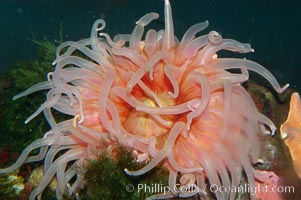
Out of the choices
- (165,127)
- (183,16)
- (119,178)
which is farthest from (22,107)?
(183,16)

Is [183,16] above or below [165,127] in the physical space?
above

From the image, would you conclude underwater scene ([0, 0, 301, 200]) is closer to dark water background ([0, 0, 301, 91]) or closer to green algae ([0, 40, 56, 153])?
green algae ([0, 40, 56, 153])

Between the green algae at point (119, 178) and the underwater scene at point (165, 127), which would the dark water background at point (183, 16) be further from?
the green algae at point (119, 178)

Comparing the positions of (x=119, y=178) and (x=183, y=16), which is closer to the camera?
(x=119, y=178)

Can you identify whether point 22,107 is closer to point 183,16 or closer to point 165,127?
point 165,127

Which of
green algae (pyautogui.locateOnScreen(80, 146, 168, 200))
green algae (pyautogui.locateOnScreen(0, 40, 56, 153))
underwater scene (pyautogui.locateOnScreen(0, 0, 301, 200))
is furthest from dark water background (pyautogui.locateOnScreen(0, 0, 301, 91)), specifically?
green algae (pyautogui.locateOnScreen(80, 146, 168, 200))

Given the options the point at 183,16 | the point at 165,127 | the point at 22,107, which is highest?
the point at 183,16

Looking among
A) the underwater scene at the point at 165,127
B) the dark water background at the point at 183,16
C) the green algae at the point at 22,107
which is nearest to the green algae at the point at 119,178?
the underwater scene at the point at 165,127

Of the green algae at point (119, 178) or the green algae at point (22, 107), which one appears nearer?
the green algae at point (119, 178)

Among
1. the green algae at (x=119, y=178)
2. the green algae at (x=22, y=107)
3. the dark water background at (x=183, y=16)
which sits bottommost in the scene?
the green algae at (x=119, y=178)

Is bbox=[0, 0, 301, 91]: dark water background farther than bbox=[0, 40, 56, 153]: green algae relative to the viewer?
Yes

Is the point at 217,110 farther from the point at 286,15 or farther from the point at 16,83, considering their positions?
the point at 286,15

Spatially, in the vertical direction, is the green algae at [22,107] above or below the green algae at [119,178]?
above

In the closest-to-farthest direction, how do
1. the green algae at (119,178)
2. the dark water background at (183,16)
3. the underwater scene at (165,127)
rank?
the underwater scene at (165,127) → the green algae at (119,178) → the dark water background at (183,16)
